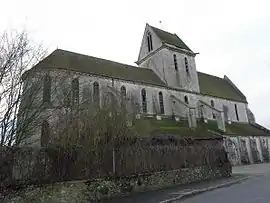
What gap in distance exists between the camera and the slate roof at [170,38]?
3997 cm

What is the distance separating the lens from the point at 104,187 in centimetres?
1328

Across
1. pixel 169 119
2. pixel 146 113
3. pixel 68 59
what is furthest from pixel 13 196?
pixel 169 119

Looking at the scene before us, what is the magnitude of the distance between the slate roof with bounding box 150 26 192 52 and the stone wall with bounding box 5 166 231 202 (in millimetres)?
24434

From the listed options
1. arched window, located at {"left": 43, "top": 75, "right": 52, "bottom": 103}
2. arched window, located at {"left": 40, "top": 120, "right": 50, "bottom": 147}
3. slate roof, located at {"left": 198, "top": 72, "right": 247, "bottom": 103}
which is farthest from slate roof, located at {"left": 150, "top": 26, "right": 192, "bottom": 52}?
arched window, located at {"left": 40, "top": 120, "right": 50, "bottom": 147}

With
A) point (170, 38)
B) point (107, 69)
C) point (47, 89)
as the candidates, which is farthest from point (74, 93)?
point (170, 38)

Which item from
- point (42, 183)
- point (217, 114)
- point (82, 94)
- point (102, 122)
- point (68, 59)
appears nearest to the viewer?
point (42, 183)

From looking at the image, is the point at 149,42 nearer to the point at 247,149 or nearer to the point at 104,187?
the point at 247,149

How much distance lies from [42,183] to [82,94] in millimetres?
9322

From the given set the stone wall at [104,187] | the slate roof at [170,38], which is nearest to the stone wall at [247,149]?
the slate roof at [170,38]

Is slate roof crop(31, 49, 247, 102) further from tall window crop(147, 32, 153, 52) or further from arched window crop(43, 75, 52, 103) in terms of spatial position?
arched window crop(43, 75, 52, 103)

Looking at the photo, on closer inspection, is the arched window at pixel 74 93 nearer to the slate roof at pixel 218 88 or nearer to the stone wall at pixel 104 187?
the stone wall at pixel 104 187

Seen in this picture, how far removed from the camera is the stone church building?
3156 cm

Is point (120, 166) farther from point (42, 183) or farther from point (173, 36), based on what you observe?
point (173, 36)

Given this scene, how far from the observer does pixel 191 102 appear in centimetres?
3906
